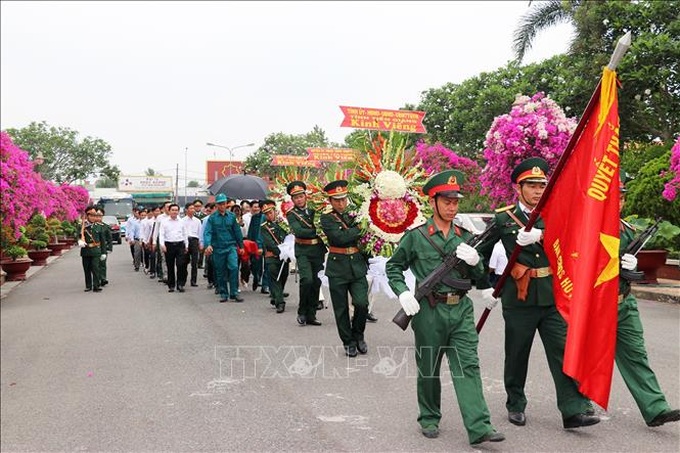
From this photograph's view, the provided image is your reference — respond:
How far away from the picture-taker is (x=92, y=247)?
14438mm

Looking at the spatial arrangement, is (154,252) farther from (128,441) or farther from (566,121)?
(128,441)

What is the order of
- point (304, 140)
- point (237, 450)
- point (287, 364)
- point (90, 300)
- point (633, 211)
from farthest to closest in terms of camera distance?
1. point (304, 140)
2. point (633, 211)
3. point (90, 300)
4. point (287, 364)
5. point (237, 450)

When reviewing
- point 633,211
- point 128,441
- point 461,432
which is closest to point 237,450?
point 128,441

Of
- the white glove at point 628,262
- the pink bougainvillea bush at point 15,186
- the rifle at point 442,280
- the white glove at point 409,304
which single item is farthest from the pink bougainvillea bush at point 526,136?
the white glove at point 409,304

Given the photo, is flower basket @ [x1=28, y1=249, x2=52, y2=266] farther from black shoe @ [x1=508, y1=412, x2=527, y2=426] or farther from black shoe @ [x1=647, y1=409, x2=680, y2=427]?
black shoe @ [x1=647, y1=409, x2=680, y2=427]

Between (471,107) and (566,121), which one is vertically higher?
(471,107)

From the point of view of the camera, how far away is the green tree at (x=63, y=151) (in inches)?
1817

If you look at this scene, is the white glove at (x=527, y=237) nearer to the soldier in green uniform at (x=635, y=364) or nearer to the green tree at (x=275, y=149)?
the soldier in green uniform at (x=635, y=364)

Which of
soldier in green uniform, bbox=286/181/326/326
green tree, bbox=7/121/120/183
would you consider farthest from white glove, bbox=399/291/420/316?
green tree, bbox=7/121/120/183

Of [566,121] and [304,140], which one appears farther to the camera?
[304,140]

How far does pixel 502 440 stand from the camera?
482 centimetres

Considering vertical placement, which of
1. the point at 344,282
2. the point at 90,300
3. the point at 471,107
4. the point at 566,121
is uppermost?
the point at 471,107

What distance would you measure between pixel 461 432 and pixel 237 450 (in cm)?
158

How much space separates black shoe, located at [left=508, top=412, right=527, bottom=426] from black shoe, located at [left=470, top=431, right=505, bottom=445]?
549 mm
